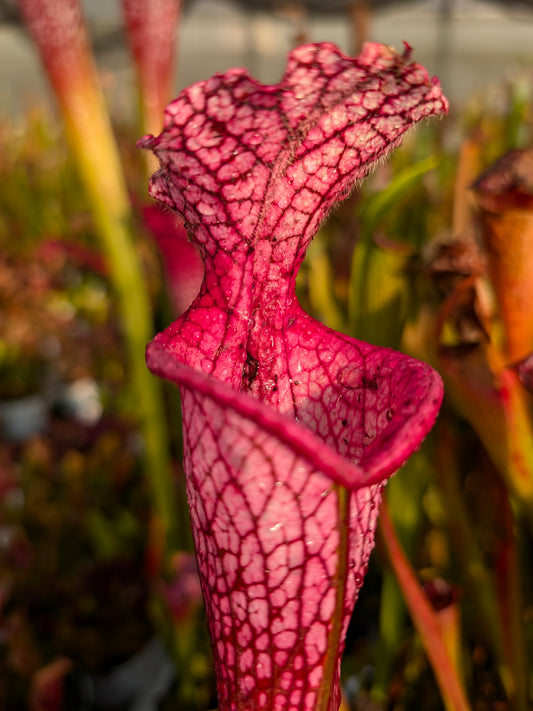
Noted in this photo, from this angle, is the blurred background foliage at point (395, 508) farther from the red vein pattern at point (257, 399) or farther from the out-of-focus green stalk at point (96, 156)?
the red vein pattern at point (257, 399)

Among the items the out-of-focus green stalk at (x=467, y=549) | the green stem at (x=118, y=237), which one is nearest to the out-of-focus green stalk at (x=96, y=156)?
the green stem at (x=118, y=237)

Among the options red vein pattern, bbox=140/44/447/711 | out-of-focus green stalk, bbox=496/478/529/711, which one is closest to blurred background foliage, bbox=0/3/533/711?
out-of-focus green stalk, bbox=496/478/529/711

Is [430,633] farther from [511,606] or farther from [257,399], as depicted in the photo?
[257,399]

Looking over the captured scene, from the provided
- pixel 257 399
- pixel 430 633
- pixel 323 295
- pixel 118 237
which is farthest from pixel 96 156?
pixel 430 633

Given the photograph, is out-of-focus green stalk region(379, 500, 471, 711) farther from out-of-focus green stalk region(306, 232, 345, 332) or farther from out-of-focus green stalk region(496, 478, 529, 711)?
out-of-focus green stalk region(306, 232, 345, 332)

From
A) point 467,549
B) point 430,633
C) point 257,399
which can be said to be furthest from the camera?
point 467,549

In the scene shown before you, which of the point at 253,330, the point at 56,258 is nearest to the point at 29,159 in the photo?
the point at 56,258

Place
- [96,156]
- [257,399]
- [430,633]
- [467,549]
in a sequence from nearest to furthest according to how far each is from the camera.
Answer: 1. [257,399]
2. [430,633]
3. [467,549]
4. [96,156]
